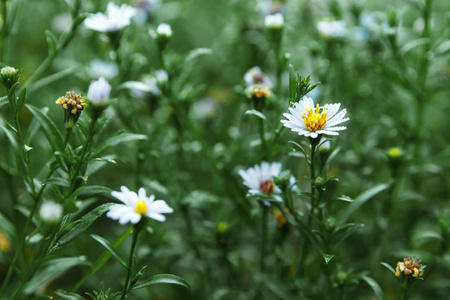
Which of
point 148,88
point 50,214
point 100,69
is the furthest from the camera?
point 100,69

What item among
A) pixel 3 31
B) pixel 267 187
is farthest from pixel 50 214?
pixel 3 31

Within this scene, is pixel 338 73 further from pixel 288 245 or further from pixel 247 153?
pixel 288 245

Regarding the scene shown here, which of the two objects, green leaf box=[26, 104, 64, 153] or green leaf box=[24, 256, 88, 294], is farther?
green leaf box=[24, 256, 88, 294]

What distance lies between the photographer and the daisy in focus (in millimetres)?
1543

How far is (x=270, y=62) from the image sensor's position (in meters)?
2.64

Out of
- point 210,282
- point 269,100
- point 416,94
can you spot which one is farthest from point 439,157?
point 210,282

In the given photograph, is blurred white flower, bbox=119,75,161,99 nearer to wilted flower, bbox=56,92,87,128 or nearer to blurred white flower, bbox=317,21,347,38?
wilted flower, bbox=56,92,87,128

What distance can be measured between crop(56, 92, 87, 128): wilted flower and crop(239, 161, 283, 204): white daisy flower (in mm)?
550

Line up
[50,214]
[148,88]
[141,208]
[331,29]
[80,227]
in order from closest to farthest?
[50,214] → [141,208] → [80,227] → [148,88] → [331,29]

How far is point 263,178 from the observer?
1.59 metres

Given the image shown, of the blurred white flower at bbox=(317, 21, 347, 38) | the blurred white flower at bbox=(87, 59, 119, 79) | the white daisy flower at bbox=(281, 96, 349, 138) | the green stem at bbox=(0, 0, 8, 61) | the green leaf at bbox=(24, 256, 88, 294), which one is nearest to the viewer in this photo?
the white daisy flower at bbox=(281, 96, 349, 138)

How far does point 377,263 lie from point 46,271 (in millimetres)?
1248

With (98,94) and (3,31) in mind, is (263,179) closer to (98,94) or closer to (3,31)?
(98,94)

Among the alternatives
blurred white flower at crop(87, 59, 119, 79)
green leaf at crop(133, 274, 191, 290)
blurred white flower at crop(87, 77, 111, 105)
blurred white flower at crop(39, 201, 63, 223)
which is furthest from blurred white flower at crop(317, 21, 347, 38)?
blurred white flower at crop(39, 201, 63, 223)
